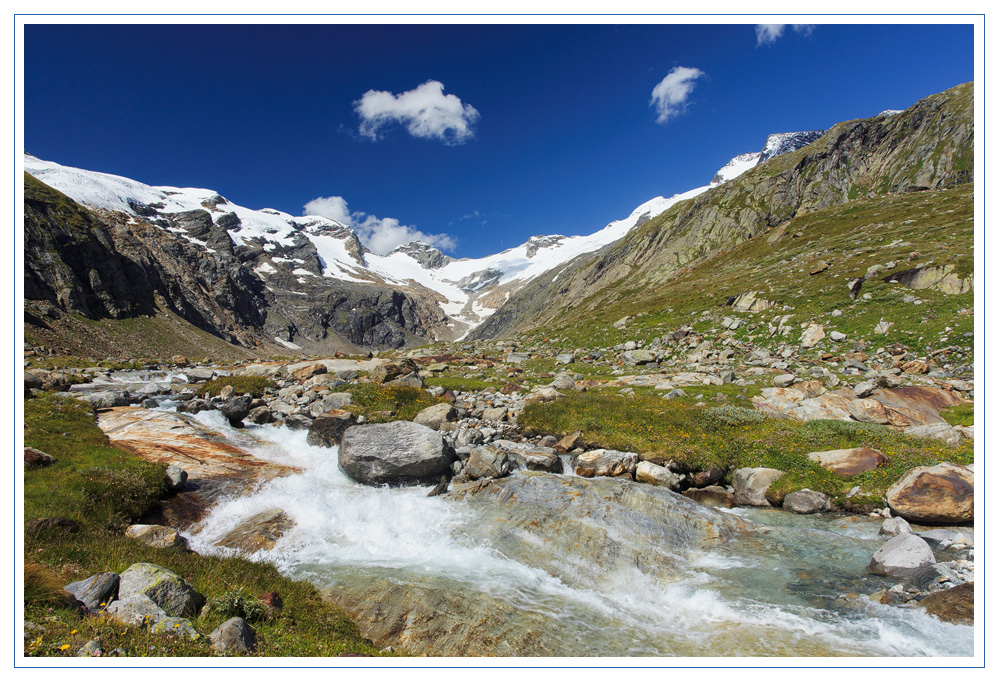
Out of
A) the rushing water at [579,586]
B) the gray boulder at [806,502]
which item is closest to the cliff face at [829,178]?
the gray boulder at [806,502]

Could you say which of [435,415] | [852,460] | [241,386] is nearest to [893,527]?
[852,460]

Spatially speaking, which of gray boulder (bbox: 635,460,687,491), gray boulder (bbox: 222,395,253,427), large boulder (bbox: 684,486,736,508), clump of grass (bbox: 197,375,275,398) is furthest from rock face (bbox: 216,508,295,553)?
clump of grass (bbox: 197,375,275,398)

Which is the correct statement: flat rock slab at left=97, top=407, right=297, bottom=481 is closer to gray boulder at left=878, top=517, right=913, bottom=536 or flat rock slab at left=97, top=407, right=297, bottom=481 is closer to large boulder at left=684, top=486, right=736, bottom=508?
large boulder at left=684, top=486, right=736, bottom=508

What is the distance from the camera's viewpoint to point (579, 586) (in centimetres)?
954

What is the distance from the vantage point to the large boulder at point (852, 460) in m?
13.7

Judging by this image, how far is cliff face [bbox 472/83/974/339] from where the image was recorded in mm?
78688

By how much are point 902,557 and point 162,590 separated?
48.5 feet

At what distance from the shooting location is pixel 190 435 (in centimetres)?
1795

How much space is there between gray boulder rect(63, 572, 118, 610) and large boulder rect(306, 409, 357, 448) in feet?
41.4

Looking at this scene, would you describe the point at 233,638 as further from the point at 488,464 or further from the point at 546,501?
the point at 488,464

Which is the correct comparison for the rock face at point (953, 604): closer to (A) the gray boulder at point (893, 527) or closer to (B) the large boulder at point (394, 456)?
(A) the gray boulder at point (893, 527)

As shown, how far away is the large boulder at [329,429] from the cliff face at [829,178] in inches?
3080

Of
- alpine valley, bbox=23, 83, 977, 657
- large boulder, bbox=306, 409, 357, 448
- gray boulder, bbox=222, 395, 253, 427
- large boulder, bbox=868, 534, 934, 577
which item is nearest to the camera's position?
alpine valley, bbox=23, 83, 977, 657
